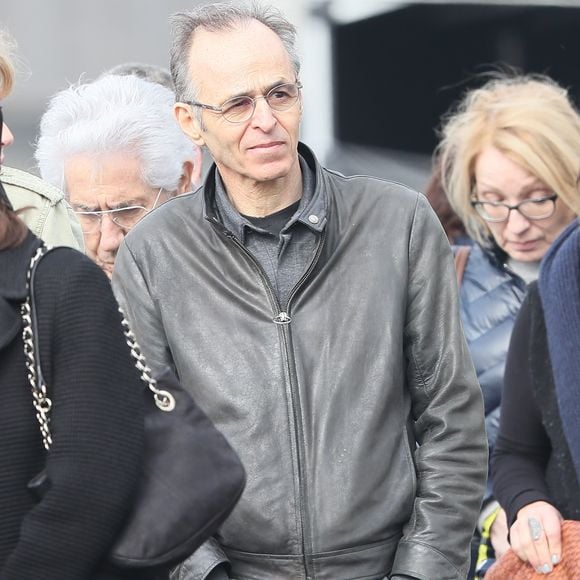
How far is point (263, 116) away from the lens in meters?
3.35

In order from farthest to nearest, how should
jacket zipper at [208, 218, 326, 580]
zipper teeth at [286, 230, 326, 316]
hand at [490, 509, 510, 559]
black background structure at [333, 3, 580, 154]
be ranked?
black background structure at [333, 3, 580, 154] → hand at [490, 509, 510, 559] → zipper teeth at [286, 230, 326, 316] → jacket zipper at [208, 218, 326, 580]

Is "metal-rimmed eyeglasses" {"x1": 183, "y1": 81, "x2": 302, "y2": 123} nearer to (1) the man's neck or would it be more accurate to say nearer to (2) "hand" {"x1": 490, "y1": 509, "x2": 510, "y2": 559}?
(1) the man's neck

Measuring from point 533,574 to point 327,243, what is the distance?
983mm

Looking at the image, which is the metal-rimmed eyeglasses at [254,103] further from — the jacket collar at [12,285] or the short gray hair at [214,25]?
the jacket collar at [12,285]

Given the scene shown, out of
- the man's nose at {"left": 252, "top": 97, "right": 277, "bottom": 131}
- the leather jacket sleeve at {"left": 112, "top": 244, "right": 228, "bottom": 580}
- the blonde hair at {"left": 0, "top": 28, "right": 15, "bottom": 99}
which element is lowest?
the leather jacket sleeve at {"left": 112, "top": 244, "right": 228, "bottom": 580}

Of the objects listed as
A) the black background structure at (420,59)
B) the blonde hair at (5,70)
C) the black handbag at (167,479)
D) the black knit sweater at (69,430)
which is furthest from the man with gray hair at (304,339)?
the black background structure at (420,59)

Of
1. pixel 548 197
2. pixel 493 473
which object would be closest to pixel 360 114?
pixel 548 197

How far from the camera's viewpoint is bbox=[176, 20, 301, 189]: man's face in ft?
11.0

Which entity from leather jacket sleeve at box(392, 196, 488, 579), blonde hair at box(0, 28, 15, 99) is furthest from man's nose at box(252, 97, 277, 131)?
blonde hair at box(0, 28, 15, 99)

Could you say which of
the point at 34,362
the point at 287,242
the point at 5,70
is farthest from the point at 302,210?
the point at 34,362

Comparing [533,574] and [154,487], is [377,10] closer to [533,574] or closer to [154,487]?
[533,574]

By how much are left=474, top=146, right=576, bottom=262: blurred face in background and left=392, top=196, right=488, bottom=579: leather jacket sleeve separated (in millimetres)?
1308

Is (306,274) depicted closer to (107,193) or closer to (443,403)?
(443,403)

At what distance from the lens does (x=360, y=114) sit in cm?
1121
